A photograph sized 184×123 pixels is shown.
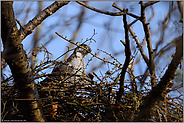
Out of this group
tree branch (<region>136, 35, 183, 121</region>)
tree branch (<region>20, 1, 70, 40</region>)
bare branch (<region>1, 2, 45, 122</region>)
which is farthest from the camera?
tree branch (<region>20, 1, 70, 40</region>)

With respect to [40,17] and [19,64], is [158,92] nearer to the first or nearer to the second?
[19,64]

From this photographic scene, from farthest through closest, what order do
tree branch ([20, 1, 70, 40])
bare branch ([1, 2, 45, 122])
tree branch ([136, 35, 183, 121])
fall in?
tree branch ([20, 1, 70, 40])
bare branch ([1, 2, 45, 122])
tree branch ([136, 35, 183, 121])

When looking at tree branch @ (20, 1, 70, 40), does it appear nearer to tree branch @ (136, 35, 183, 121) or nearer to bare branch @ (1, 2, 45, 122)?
bare branch @ (1, 2, 45, 122)

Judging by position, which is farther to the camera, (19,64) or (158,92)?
(19,64)

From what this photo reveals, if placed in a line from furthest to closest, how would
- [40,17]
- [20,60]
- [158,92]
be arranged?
[40,17] < [20,60] < [158,92]

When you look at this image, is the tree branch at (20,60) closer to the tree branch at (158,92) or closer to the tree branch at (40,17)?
the tree branch at (40,17)

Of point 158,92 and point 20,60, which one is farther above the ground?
point 20,60

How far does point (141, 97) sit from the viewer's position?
1807 mm

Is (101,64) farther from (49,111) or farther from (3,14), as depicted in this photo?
(3,14)

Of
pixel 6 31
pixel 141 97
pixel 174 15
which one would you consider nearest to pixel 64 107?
pixel 141 97

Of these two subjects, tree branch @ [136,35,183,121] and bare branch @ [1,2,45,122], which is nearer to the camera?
tree branch @ [136,35,183,121]

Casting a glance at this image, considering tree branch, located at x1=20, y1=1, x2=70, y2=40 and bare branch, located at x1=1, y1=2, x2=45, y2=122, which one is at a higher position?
tree branch, located at x1=20, y1=1, x2=70, y2=40

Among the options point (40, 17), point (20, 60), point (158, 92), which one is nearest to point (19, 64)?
point (20, 60)

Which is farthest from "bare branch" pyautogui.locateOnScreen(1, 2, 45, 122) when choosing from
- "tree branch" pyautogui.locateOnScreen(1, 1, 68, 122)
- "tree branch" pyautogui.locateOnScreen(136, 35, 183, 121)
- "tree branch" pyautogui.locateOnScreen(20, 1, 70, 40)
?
"tree branch" pyautogui.locateOnScreen(136, 35, 183, 121)
